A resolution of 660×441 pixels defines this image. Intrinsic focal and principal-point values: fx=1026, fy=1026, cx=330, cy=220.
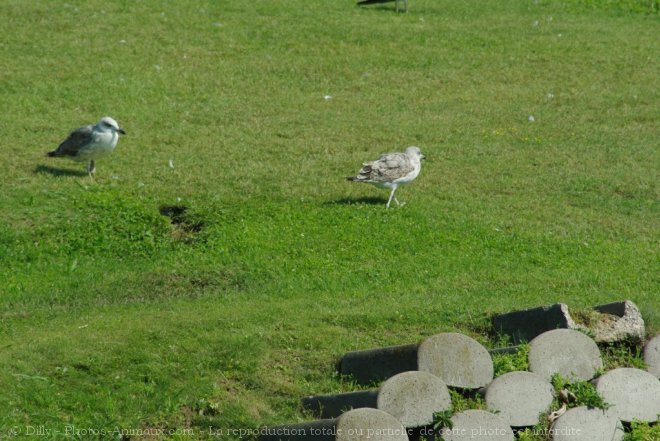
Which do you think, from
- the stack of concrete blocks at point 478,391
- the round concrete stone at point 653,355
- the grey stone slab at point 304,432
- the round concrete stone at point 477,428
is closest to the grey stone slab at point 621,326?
the stack of concrete blocks at point 478,391

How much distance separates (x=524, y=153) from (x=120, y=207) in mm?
6845

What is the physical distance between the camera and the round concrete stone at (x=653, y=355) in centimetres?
834

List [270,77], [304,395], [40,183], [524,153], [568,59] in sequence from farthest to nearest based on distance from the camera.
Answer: [568,59]
[270,77]
[524,153]
[40,183]
[304,395]

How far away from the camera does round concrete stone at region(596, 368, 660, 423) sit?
7598mm

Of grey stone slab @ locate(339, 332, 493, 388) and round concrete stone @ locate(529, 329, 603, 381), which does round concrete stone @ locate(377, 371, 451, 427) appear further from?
round concrete stone @ locate(529, 329, 603, 381)

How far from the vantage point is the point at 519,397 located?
7438 millimetres

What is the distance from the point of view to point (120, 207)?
43.6 ft

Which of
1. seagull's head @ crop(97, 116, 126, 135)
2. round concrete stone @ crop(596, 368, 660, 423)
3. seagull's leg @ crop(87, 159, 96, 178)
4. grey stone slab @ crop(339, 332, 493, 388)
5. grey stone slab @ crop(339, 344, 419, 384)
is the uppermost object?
grey stone slab @ crop(339, 332, 493, 388)

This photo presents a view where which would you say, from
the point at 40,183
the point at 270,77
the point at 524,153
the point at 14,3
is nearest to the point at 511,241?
the point at 524,153

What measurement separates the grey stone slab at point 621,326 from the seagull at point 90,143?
8246mm

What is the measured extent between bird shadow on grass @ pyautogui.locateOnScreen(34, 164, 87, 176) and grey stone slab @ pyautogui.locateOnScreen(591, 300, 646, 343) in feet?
28.2

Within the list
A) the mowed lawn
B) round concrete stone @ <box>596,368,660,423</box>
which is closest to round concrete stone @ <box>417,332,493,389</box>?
round concrete stone @ <box>596,368,660,423</box>

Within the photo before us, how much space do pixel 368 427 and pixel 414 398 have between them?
56 cm

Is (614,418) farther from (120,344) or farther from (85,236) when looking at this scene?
(85,236)
